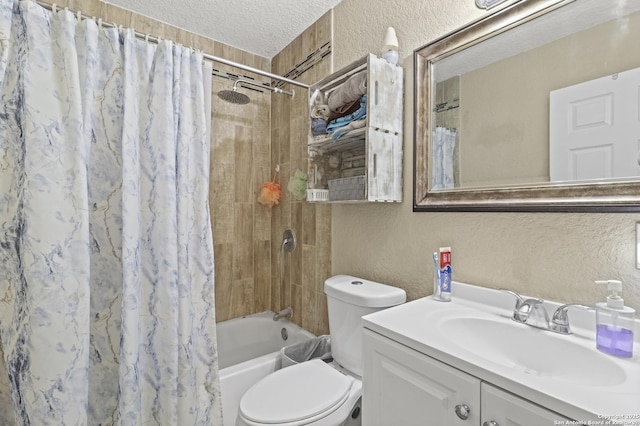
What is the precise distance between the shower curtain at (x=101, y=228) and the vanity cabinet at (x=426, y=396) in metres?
0.77

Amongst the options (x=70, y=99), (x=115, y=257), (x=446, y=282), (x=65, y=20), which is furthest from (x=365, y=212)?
(x=65, y=20)

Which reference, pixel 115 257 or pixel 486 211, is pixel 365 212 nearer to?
pixel 486 211

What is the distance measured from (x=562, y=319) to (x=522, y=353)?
147 millimetres

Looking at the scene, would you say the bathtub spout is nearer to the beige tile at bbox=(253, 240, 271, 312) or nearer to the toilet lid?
the beige tile at bbox=(253, 240, 271, 312)

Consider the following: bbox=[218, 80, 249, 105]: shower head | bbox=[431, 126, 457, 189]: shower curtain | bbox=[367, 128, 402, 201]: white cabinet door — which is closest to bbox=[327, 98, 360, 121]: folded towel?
bbox=[367, 128, 402, 201]: white cabinet door

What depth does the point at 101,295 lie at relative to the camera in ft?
3.99

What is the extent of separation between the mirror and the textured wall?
57 mm

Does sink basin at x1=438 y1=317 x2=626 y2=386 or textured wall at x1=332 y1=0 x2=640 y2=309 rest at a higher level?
textured wall at x1=332 y1=0 x2=640 y2=309

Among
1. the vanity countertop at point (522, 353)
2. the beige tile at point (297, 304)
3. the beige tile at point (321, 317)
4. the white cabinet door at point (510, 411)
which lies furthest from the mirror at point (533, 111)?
the beige tile at point (297, 304)

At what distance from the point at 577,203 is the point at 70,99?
5.62 feet

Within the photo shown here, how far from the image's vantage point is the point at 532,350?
0.85 metres

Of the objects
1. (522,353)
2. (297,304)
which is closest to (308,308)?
(297,304)

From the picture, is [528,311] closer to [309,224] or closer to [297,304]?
[309,224]

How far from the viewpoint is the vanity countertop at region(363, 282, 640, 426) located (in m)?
0.55
